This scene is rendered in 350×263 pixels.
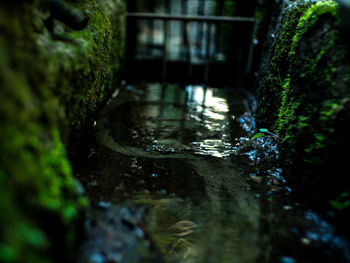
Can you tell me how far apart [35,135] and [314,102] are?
2069 millimetres

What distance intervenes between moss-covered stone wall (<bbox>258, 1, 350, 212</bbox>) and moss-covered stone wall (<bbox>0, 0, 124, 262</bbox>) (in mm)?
1711

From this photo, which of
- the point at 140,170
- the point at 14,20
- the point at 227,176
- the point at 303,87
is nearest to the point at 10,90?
the point at 14,20

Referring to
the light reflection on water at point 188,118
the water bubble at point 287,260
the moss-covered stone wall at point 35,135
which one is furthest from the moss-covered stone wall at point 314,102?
the moss-covered stone wall at point 35,135

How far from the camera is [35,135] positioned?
63.3 inches

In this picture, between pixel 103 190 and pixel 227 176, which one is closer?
pixel 103 190

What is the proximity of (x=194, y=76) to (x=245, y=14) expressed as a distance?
1.65 metres

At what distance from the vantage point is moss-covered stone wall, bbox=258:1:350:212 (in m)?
2.05

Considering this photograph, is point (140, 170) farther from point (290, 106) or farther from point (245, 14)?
point (245, 14)

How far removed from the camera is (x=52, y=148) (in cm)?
178

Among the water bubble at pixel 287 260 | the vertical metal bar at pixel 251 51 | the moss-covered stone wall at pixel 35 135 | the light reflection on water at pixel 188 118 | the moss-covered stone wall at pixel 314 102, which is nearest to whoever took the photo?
the moss-covered stone wall at pixel 35 135

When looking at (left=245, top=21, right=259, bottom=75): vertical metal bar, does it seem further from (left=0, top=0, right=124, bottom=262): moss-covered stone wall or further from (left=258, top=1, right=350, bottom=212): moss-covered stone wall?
(left=0, top=0, right=124, bottom=262): moss-covered stone wall

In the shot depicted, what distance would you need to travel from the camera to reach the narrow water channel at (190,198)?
5.95 feet

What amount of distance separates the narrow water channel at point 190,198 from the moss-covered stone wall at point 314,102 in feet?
0.80

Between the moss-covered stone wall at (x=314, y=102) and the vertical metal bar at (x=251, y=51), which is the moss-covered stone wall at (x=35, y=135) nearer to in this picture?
the moss-covered stone wall at (x=314, y=102)
